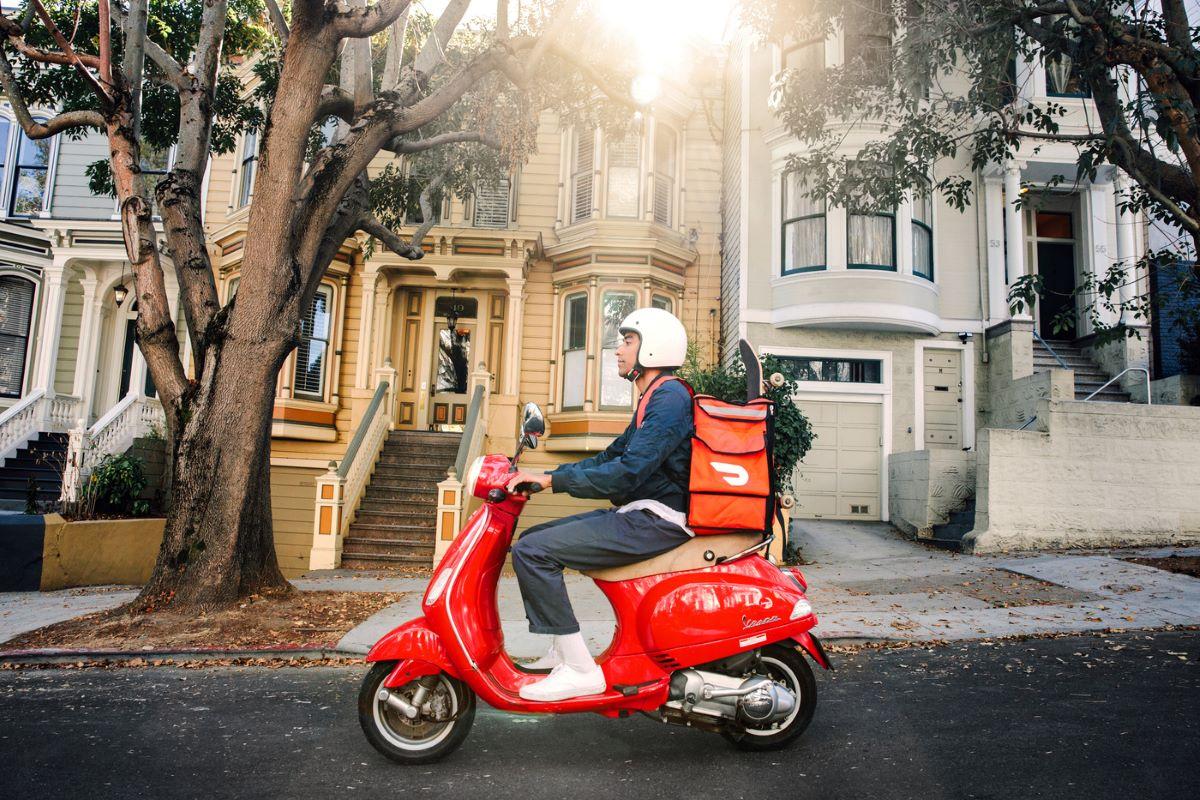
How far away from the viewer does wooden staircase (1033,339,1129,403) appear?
13656 mm

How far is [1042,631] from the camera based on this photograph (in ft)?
20.9

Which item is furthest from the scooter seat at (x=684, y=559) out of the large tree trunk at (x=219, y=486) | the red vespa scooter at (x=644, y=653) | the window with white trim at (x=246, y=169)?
the window with white trim at (x=246, y=169)

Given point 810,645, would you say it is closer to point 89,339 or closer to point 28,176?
point 89,339

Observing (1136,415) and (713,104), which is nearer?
(1136,415)

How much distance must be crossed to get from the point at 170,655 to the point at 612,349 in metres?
10.7

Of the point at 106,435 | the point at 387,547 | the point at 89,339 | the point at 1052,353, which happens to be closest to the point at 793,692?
the point at 387,547

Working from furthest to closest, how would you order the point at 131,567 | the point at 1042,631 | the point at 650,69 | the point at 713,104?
1. the point at 713,104
2. the point at 650,69
3. the point at 131,567
4. the point at 1042,631

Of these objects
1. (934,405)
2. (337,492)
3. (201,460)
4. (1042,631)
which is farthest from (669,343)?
(934,405)

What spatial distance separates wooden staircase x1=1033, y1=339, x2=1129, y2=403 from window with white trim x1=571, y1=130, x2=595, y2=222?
8843mm

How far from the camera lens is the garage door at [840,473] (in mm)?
13828

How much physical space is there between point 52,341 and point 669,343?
16.3 metres

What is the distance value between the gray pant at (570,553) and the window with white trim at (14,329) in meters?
17.5

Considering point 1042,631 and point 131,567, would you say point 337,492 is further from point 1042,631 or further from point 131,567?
point 1042,631

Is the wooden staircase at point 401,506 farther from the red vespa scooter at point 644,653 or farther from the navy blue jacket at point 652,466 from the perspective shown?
the navy blue jacket at point 652,466
